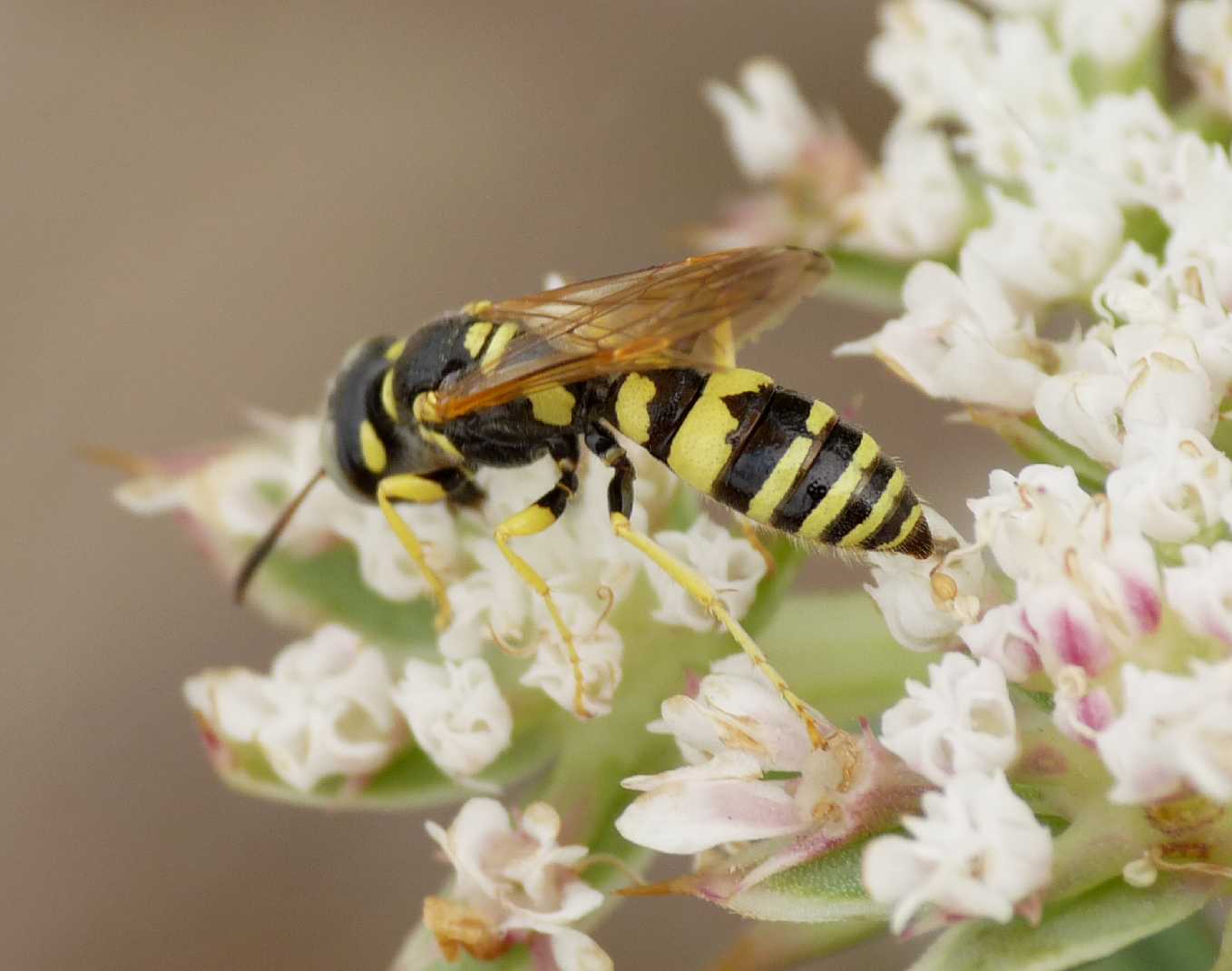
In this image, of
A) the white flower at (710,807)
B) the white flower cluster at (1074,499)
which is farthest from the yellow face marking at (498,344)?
the white flower at (710,807)

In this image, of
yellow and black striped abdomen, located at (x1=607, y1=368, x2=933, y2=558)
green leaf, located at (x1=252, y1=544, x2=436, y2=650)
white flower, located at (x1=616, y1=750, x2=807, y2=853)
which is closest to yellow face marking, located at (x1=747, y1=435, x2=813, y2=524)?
yellow and black striped abdomen, located at (x1=607, y1=368, x2=933, y2=558)

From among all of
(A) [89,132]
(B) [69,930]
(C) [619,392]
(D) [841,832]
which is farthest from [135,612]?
(D) [841,832]

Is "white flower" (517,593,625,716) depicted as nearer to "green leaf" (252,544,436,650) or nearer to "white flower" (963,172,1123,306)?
"green leaf" (252,544,436,650)

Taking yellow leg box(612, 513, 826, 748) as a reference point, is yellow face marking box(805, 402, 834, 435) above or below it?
above

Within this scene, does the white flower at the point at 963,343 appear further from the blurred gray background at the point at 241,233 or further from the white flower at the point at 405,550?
the blurred gray background at the point at 241,233

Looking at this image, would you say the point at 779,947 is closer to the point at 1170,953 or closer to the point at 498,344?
the point at 1170,953

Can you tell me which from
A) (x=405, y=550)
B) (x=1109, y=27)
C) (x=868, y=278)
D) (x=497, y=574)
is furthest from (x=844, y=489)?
(x=1109, y=27)
